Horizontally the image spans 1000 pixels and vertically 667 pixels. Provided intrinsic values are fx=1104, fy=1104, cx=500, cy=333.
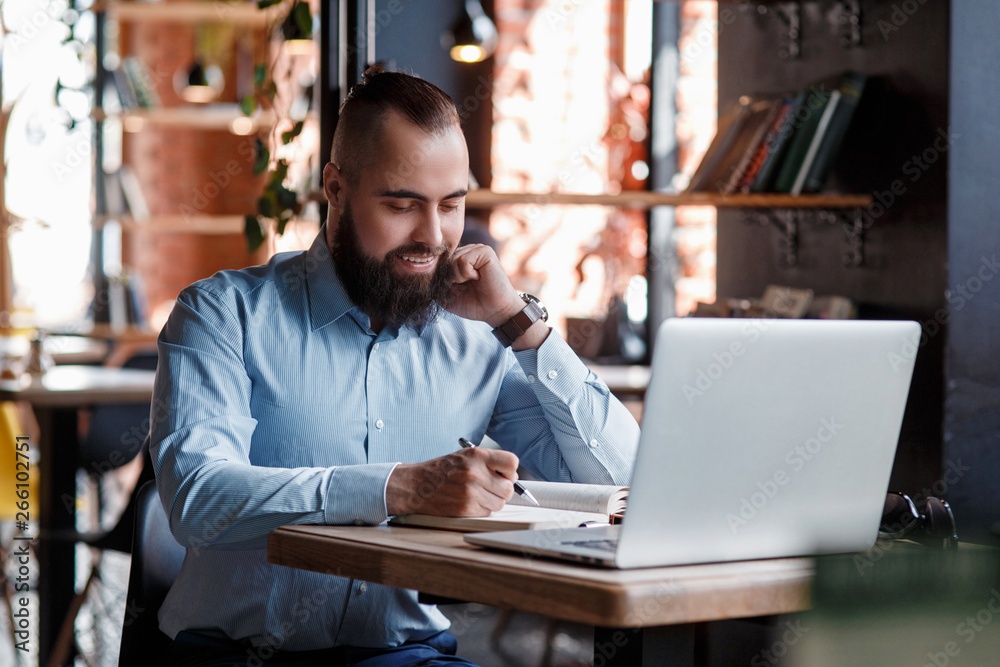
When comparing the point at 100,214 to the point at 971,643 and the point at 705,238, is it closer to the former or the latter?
the point at 705,238

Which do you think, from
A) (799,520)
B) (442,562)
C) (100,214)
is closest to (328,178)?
(442,562)

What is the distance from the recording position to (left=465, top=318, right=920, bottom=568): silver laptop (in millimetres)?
990

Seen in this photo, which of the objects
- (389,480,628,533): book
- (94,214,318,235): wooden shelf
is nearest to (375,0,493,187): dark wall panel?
(389,480,628,533): book

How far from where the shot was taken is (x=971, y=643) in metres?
0.65

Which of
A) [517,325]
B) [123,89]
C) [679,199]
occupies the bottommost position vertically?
[517,325]

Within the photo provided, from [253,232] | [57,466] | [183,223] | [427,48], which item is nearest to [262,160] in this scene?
[253,232]

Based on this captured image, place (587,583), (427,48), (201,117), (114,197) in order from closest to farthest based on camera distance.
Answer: (587,583), (427,48), (114,197), (201,117)

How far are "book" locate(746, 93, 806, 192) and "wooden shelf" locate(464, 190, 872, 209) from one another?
1.3 inches

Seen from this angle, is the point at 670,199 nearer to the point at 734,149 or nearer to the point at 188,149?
the point at 734,149

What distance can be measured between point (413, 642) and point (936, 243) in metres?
1.58

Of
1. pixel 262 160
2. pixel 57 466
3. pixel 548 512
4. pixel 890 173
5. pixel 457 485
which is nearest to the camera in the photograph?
pixel 457 485

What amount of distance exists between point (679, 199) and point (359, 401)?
1.66m

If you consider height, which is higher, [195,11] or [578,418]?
[195,11]

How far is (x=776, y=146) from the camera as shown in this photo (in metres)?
2.86
